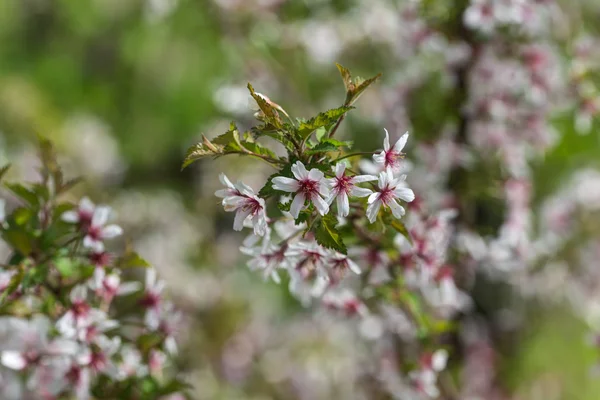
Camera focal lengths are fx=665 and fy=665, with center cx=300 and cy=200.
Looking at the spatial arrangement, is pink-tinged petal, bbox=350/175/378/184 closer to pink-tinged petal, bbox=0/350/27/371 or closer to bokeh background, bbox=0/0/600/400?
pink-tinged petal, bbox=0/350/27/371

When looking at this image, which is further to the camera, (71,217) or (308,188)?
→ (71,217)

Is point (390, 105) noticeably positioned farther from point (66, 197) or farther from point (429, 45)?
point (66, 197)

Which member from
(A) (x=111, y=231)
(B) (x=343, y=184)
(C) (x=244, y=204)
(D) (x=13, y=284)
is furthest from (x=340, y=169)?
(D) (x=13, y=284)

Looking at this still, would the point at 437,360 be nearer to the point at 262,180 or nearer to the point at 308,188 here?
the point at 308,188

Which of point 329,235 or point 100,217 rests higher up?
point 100,217

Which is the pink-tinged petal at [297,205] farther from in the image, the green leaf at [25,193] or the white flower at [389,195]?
the green leaf at [25,193]

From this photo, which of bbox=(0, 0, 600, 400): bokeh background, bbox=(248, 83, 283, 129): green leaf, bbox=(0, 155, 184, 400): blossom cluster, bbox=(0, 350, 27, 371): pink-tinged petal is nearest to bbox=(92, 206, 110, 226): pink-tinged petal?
bbox=(0, 155, 184, 400): blossom cluster
